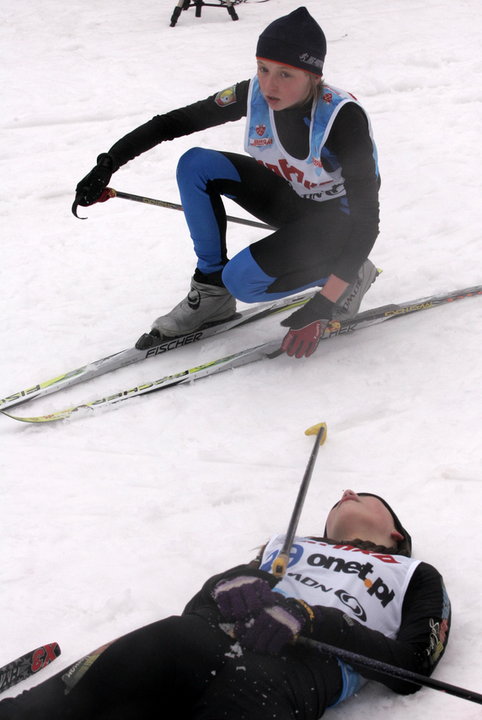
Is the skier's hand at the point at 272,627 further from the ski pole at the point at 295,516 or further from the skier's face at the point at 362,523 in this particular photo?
the skier's face at the point at 362,523

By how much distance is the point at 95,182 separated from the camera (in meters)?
3.28

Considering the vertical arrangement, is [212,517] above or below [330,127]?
below

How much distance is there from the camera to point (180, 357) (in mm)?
3660

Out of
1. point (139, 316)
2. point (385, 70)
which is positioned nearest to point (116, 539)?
point (139, 316)

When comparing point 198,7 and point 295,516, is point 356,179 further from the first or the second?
point 198,7

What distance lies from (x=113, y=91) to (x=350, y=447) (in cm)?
460

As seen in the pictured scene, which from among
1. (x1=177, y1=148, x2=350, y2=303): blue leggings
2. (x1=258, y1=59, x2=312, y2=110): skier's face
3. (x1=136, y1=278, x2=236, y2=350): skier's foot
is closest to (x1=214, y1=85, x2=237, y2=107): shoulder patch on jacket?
(x1=177, y1=148, x2=350, y2=303): blue leggings

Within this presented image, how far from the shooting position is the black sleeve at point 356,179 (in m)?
3.00

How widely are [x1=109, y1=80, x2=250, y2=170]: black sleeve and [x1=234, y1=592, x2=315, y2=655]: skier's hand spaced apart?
2.25 m

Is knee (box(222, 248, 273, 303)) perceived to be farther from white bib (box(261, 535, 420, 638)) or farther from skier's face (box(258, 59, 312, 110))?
white bib (box(261, 535, 420, 638))

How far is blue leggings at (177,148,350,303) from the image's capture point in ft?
11.0

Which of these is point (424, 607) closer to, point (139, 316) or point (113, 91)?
point (139, 316)

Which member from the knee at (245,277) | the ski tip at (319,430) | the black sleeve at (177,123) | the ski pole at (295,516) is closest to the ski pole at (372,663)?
the ski pole at (295,516)

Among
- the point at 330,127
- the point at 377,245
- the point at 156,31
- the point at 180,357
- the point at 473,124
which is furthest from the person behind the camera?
the point at 156,31
